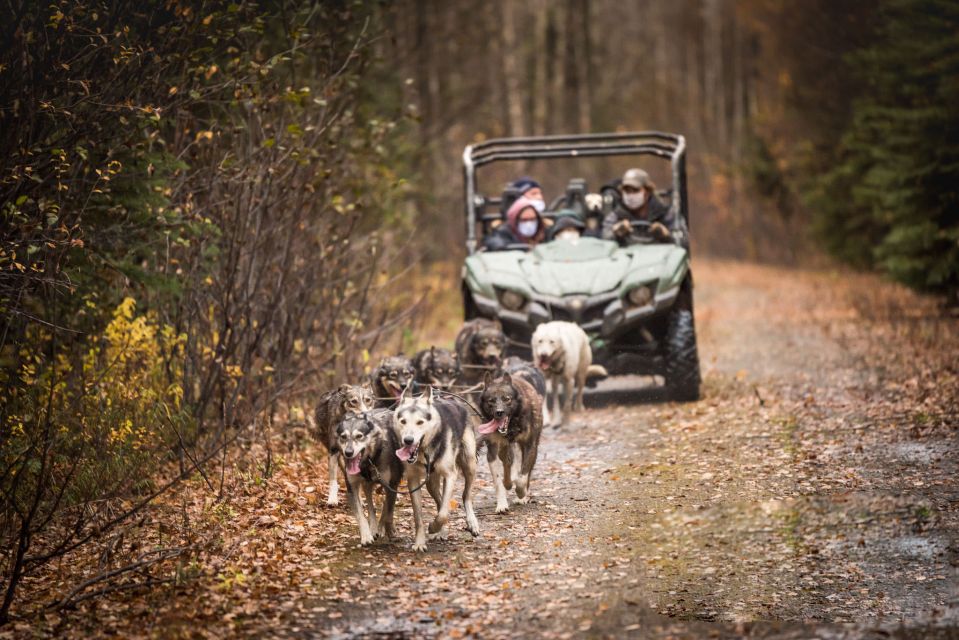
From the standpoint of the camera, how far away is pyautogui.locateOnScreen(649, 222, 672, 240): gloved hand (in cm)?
1388

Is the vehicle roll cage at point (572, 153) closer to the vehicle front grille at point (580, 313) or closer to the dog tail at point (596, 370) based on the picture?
the vehicle front grille at point (580, 313)

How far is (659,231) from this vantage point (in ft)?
45.6

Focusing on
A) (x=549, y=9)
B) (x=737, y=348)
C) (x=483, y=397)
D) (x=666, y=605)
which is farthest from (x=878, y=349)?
(x=549, y=9)

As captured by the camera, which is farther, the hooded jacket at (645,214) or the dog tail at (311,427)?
the hooded jacket at (645,214)

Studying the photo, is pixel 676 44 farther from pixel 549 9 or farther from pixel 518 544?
pixel 518 544

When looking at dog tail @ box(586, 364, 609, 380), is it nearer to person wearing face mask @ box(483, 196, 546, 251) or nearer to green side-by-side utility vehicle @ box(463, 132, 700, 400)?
green side-by-side utility vehicle @ box(463, 132, 700, 400)

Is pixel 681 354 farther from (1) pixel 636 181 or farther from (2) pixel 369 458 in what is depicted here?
(2) pixel 369 458

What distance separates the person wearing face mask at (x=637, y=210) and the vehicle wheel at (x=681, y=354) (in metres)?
1.52

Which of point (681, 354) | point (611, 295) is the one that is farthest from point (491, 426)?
point (681, 354)

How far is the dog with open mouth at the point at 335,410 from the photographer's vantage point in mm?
8969

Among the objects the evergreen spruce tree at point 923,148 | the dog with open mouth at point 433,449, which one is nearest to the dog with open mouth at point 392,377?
the dog with open mouth at point 433,449

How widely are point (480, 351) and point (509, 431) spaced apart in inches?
103

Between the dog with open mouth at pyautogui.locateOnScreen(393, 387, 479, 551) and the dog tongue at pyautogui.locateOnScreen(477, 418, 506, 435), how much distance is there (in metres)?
0.44

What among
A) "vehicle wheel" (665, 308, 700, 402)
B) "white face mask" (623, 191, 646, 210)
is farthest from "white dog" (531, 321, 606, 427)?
"white face mask" (623, 191, 646, 210)
